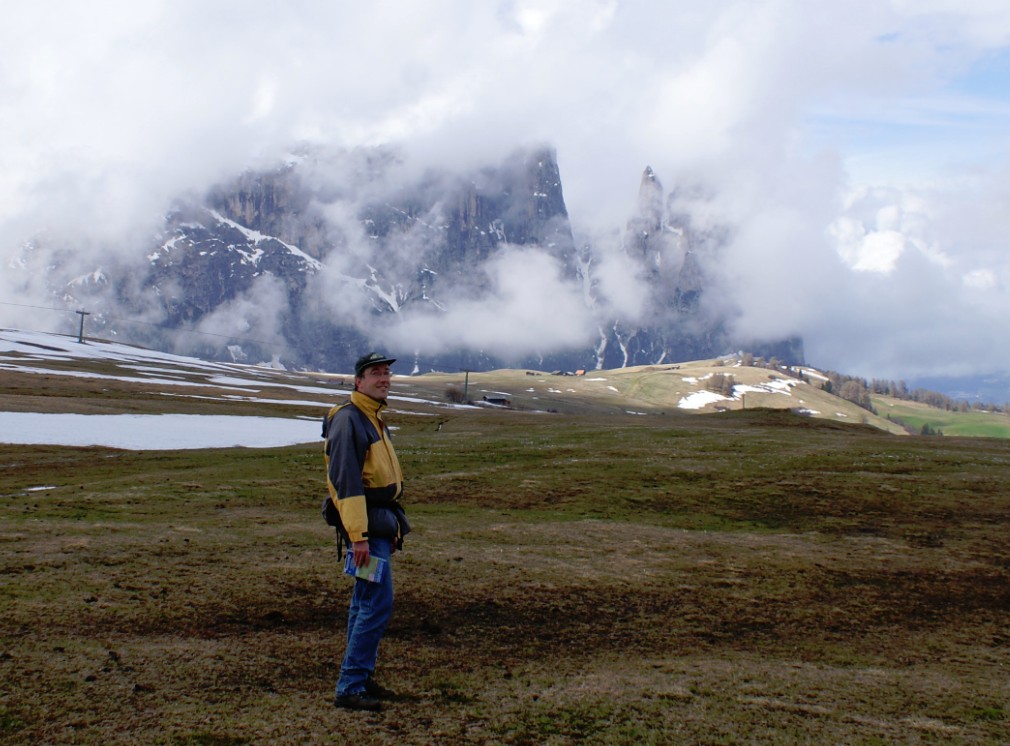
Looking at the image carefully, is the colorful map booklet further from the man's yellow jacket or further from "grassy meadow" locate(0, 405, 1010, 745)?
"grassy meadow" locate(0, 405, 1010, 745)

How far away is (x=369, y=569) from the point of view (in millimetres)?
10844

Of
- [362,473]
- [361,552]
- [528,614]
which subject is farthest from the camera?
[528,614]

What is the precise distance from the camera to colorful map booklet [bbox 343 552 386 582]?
35.4 feet

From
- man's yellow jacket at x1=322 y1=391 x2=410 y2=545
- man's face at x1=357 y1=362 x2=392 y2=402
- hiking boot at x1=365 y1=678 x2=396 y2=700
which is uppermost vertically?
man's face at x1=357 y1=362 x2=392 y2=402

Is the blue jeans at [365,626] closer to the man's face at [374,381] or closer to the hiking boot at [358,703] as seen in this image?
the hiking boot at [358,703]

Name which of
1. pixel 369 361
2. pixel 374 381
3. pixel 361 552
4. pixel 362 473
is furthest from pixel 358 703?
pixel 369 361

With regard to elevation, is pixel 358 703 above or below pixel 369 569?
below

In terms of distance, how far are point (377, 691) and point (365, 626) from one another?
104 centimetres

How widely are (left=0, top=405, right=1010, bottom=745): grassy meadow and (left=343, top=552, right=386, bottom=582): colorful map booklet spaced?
1.85 m

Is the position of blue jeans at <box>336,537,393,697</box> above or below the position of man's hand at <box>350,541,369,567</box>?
below

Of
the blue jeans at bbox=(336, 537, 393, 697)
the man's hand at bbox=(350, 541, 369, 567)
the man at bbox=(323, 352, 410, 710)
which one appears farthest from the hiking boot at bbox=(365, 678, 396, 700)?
the man's hand at bbox=(350, 541, 369, 567)

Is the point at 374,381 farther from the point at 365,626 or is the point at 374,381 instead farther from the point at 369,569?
the point at 365,626

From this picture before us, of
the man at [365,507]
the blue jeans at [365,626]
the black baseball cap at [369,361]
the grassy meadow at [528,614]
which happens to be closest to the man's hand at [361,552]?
the man at [365,507]

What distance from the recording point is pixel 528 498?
33094mm
